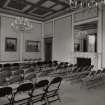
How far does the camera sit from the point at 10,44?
41.0ft

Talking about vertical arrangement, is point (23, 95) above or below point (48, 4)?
below

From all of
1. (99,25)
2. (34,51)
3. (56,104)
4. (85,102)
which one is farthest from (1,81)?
(34,51)

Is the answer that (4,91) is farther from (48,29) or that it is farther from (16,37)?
(48,29)

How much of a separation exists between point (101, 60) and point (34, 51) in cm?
745

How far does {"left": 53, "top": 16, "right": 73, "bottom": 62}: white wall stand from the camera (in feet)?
39.5

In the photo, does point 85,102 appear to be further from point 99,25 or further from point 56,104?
point 99,25

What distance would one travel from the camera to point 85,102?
435 cm

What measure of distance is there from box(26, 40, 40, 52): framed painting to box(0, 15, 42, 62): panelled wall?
33cm

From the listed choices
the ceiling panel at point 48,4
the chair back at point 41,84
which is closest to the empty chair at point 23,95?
the chair back at point 41,84

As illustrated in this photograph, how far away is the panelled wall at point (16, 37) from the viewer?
12000mm

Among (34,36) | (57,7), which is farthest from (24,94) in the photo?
(34,36)

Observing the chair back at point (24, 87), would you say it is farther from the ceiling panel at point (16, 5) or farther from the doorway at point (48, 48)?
the doorway at point (48, 48)

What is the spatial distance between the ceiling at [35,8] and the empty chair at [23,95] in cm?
796

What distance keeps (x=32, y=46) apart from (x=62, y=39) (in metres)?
3.54
